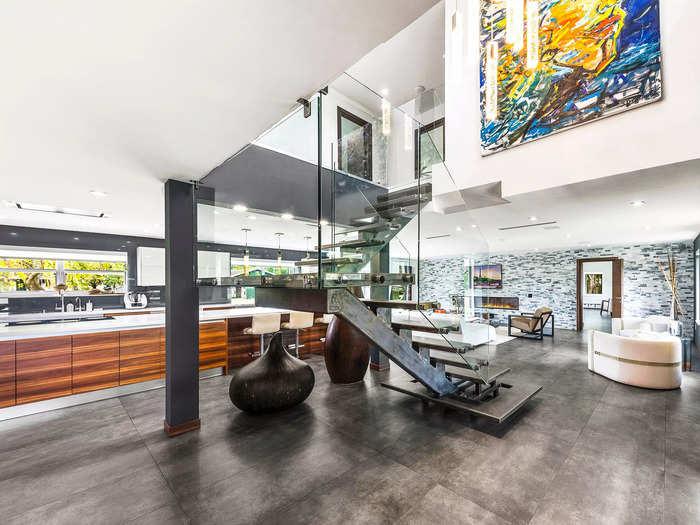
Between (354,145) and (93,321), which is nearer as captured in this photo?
(354,145)

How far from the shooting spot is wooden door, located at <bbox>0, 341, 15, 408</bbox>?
3.32 meters

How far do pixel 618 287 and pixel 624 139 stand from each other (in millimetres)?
8112

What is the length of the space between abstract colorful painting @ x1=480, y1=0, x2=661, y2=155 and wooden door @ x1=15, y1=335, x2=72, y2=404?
5.30m

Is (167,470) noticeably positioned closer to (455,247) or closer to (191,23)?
(191,23)

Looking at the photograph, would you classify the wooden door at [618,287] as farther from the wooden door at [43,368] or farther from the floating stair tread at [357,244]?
the wooden door at [43,368]

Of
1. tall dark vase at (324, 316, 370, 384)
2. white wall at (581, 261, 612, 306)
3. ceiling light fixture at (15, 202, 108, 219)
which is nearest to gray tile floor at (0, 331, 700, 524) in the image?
tall dark vase at (324, 316, 370, 384)

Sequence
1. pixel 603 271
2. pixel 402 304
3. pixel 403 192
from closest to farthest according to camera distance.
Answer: pixel 402 304 < pixel 403 192 < pixel 603 271

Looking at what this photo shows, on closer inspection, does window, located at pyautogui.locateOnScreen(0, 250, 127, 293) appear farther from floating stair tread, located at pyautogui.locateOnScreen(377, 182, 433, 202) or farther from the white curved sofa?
the white curved sofa

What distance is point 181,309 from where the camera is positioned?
3.09 metres

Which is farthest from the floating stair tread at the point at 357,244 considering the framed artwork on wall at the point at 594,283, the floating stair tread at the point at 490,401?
the framed artwork on wall at the point at 594,283

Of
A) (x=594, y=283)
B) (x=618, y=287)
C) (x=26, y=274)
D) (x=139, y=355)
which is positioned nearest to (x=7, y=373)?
(x=139, y=355)

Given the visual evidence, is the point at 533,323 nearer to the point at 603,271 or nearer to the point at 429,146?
the point at 429,146

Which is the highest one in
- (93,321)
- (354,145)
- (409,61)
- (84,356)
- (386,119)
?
(409,61)

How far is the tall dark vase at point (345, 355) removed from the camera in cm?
454
